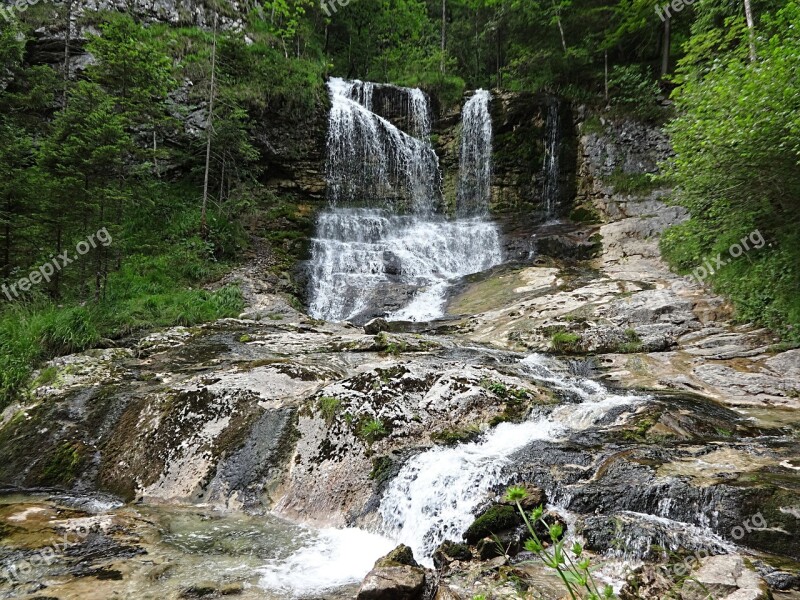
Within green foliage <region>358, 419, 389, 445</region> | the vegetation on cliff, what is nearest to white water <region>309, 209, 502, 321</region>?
the vegetation on cliff

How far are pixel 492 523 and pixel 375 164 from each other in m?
17.8

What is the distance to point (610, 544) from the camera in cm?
366

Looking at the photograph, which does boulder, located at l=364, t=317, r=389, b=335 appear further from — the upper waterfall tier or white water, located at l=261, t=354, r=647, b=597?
the upper waterfall tier

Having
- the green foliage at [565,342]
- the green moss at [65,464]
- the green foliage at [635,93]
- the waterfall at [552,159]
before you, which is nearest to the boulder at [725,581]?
the green foliage at [565,342]

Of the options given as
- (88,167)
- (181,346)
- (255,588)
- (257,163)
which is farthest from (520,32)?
(255,588)

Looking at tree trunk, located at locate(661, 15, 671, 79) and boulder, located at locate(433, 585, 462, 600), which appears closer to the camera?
boulder, located at locate(433, 585, 462, 600)

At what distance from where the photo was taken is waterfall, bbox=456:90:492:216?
794 inches

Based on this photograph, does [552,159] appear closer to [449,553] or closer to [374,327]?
[374,327]

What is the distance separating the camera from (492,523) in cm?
399

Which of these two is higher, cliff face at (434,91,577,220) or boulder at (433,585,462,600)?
cliff face at (434,91,577,220)

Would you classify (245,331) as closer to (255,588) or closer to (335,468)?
(335,468)

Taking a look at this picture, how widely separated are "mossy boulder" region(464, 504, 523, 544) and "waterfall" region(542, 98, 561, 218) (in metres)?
17.1

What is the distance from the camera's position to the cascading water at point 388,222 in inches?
568

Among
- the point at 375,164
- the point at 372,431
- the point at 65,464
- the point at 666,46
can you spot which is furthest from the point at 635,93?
the point at 65,464
